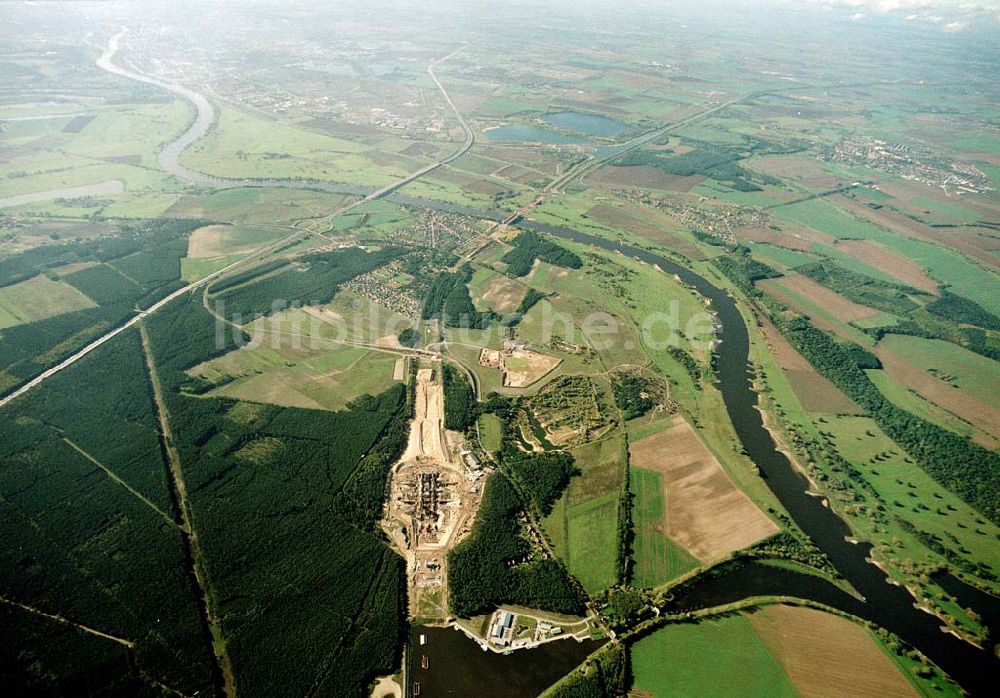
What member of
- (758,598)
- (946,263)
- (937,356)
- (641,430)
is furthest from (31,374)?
(946,263)

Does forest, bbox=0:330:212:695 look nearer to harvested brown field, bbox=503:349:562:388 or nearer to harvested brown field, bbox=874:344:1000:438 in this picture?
harvested brown field, bbox=503:349:562:388

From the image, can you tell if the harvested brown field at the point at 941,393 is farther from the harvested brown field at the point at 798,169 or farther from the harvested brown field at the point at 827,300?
the harvested brown field at the point at 798,169

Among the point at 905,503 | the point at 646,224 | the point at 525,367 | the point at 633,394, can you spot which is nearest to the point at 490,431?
the point at 525,367

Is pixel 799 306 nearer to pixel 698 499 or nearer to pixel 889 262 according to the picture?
pixel 889 262

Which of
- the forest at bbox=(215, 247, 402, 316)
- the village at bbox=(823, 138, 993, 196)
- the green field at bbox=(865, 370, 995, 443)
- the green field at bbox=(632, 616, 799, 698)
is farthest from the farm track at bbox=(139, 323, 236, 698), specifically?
the village at bbox=(823, 138, 993, 196)

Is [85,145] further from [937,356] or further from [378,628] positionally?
[937,356]

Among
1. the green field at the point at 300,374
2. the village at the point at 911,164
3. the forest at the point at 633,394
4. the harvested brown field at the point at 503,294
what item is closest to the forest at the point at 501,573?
the forest at the point at 633,394
